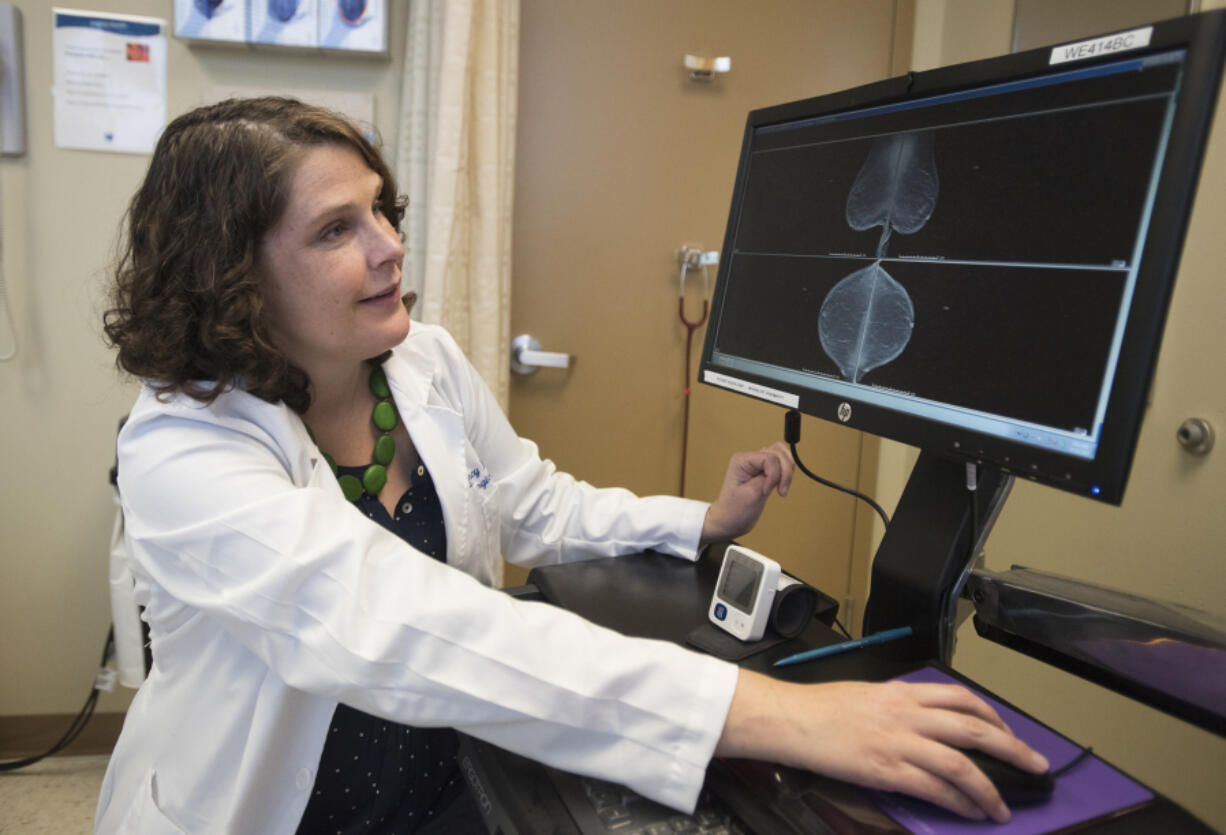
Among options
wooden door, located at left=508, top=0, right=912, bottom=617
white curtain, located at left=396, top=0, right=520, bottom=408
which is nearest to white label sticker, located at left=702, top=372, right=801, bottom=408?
white curtain, located at left=396, top=0, right=520, bottom=408

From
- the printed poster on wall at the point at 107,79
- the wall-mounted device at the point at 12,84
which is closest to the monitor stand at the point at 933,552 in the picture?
the printed poster on wall at the point at 107,79

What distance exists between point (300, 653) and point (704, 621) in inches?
14.9

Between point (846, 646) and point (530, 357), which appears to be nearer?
point (846, 646)

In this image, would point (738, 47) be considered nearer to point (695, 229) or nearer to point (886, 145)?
point (695, 229)

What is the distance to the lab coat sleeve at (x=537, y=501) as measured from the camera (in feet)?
3.50

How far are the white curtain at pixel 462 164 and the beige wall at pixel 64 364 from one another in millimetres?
143

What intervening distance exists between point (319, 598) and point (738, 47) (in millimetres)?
1751

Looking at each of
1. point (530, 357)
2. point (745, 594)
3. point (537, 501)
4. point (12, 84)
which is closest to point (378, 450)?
point (537, 501)

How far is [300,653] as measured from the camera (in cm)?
65

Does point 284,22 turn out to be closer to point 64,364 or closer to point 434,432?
point 64,364

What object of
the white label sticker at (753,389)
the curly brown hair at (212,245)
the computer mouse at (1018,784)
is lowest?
the computer mouse at (1018,784)

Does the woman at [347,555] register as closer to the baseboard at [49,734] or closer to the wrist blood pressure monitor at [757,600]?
the wrist blood pressure monitor at [757,600]

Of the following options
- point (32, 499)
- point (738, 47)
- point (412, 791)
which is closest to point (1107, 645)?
point (412, 791)

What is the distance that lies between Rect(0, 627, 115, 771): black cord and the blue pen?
1.81 meters
